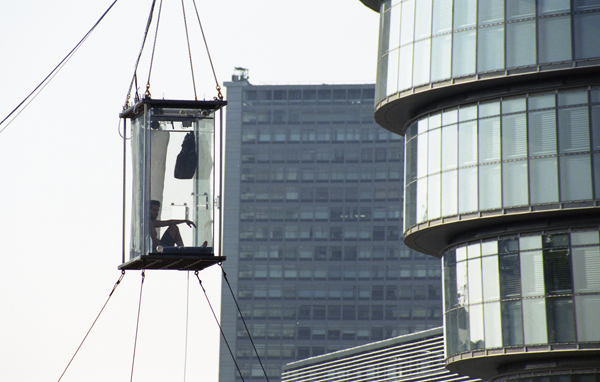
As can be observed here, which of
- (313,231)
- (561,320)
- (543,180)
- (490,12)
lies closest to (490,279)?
(561,320)

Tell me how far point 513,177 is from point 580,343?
262 inches

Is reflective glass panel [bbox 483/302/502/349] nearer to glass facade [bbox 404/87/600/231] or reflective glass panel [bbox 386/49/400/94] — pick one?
glass facade [bbox 404/87/600/231]

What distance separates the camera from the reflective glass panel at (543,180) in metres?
41.1

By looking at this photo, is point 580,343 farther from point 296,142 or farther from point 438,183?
point 296,142

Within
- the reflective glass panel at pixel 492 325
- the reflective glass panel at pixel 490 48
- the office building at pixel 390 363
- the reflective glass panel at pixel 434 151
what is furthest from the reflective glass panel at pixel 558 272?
the office building at pixel 390 363

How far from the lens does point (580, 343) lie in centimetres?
4031

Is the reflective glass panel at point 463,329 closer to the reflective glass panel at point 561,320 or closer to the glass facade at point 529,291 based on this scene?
the glass facade at point 529,291

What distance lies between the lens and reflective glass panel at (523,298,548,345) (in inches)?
1622

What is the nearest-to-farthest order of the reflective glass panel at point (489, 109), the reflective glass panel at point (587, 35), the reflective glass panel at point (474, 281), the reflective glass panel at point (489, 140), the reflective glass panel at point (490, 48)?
the reflective glass panel at point (587, 35) → the reflective glass panel at point (490, 48) → the reflective glass panel at point (489, 140) → the reflective glass panel at point (489, 109) → the reflective glass panel at point (474, 281)

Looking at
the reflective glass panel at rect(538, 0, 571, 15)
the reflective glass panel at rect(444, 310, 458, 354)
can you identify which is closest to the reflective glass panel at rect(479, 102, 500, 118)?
the reflective glass panel at rect(538, 0, 571, 15)

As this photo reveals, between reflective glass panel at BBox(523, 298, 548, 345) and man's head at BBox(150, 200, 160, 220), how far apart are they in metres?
25.7

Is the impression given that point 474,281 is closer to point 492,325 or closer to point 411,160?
point 492,325

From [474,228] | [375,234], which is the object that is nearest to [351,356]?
[474,228]

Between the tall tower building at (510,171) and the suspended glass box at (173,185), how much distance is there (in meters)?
24.5
